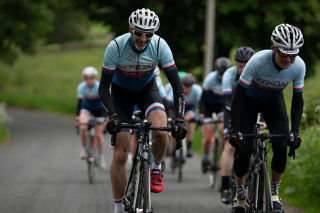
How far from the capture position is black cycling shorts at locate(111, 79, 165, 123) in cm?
682

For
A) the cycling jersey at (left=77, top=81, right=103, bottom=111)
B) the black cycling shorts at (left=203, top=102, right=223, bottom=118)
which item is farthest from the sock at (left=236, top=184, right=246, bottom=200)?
the cycling jersey at (left=77, top=81, right=103, bottom=111)

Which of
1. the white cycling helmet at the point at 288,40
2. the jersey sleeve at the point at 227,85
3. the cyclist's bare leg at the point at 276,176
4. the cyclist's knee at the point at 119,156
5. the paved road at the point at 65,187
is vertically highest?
the white cycling helmet at the point at 288,40

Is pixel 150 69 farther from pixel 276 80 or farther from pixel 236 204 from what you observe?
pixel 236 204

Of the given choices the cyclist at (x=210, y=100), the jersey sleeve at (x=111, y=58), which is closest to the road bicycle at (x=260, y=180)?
the jersey sleeve at (x=111, y=58)

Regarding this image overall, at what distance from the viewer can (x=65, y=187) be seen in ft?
35.7

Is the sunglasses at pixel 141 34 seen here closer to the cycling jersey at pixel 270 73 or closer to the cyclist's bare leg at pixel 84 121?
the cycling jersey at pixel 270 73

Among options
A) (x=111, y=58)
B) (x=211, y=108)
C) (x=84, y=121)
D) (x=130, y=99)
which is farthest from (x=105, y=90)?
(x=84, y=121)

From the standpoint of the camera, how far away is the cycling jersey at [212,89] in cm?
1088

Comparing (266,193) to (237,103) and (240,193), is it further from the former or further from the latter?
(240,193)

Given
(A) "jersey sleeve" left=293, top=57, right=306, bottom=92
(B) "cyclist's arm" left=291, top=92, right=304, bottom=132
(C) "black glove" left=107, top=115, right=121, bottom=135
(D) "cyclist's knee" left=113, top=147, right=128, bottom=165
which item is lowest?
(D) "cyclist's knee" left=113, top=147, right=128, bottom=165

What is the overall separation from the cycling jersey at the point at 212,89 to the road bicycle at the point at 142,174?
14.9ft

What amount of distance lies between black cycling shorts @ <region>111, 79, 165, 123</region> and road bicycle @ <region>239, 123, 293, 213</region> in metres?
1.12

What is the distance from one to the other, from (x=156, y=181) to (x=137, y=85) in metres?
1.07

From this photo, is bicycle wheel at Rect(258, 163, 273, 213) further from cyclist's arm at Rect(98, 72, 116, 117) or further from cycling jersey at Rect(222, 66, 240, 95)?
cycling jersey at Rect(222, 66, 240, 95)
